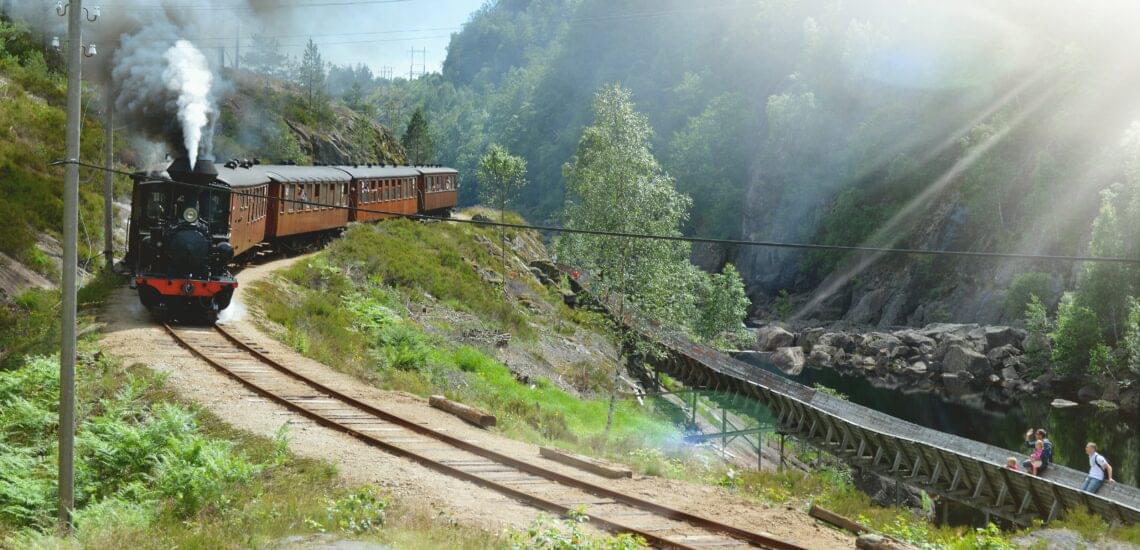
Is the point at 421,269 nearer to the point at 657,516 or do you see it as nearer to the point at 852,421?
the point at 852,421

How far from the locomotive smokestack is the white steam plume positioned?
0.15m

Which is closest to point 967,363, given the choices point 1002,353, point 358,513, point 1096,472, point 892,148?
point 1002,353

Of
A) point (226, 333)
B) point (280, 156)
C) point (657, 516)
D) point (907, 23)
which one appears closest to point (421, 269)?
point (226, 333)

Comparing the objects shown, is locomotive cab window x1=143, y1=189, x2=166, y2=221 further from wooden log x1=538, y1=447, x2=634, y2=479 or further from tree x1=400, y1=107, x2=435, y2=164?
tree x1=400, y1=107, x2=435, y2=164

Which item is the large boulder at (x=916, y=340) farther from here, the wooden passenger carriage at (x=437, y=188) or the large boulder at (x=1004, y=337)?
the wooden passenger carriage at (x=437, y=188)

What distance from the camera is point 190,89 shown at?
2341cm

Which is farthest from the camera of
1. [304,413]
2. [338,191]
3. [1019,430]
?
[1019,430]

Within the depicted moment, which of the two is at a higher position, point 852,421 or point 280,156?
point 280,156

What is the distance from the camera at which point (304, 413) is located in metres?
16.6

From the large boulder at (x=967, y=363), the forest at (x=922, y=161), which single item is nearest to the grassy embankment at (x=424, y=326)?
the forest at (x=922, y=161)

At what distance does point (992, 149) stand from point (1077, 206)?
1294cm

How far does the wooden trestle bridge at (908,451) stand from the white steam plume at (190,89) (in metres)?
16.0

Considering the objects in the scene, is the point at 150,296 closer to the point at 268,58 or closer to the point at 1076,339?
the point at 1076,339

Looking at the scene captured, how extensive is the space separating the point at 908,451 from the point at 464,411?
15281mm
